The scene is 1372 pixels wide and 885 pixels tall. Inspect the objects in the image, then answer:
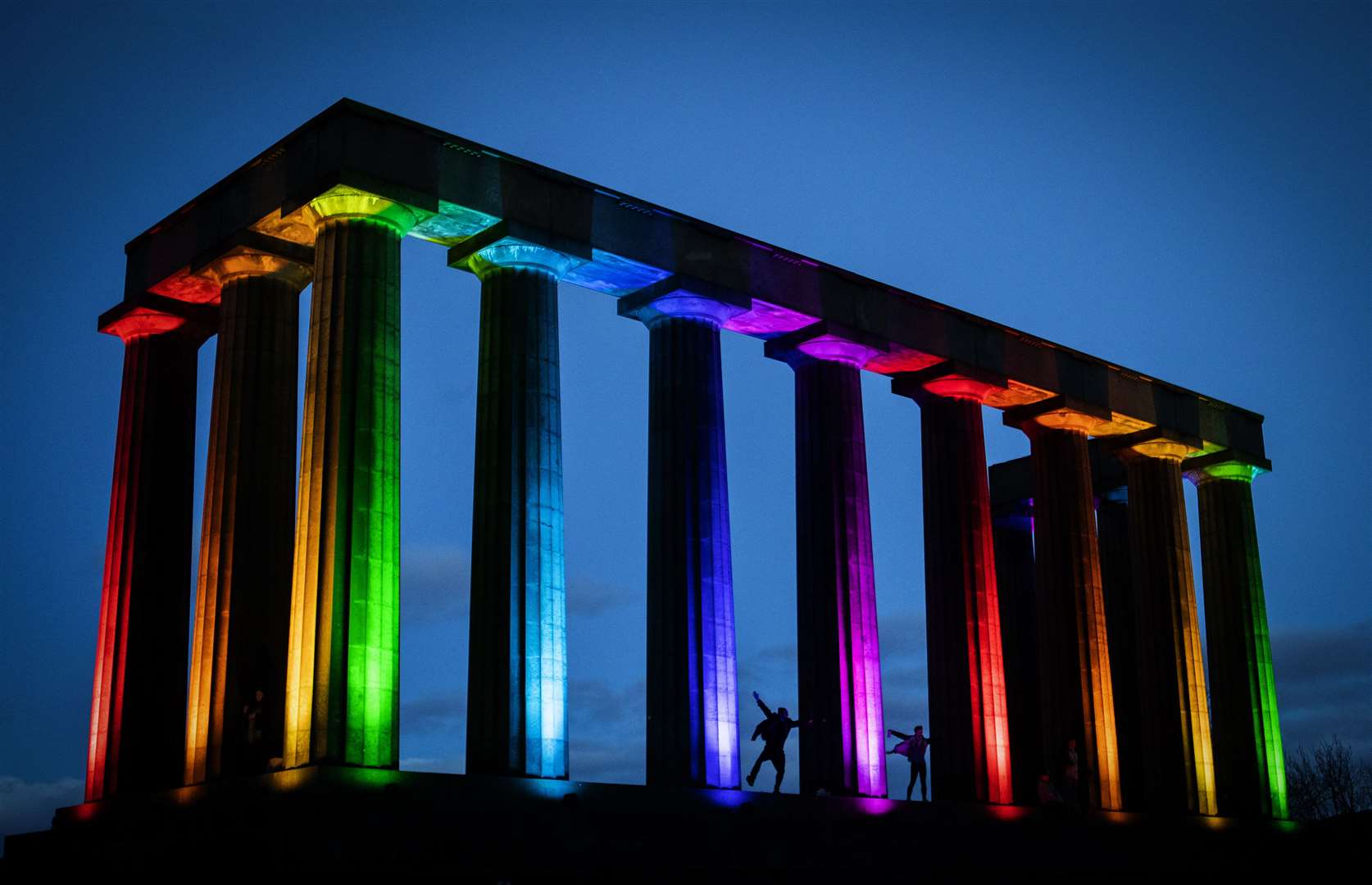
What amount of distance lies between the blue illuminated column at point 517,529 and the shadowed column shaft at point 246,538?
17.6ft

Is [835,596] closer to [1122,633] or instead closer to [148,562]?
[148,562]

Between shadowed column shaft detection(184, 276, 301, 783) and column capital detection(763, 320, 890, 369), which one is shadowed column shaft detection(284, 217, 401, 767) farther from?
column capital detection(763, 320, 890, 369)

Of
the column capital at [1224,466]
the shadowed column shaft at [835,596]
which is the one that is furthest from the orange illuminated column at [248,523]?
the column capital at [1224,466]

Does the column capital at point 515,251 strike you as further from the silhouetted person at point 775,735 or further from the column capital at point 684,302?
the silhouetted person at point 775,735

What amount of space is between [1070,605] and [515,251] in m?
27.4

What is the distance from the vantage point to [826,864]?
147 feet

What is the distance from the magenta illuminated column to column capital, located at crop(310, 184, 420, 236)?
16.1m

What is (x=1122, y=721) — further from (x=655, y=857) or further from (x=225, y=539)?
(x=225, y=539)

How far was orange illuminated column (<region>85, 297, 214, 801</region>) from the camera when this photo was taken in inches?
1909

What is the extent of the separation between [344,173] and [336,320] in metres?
3.83

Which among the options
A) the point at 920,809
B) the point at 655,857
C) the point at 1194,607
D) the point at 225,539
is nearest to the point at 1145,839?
the point at 920,809

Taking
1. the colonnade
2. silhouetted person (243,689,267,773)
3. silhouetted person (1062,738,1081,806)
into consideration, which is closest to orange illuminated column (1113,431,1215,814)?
the colonnade

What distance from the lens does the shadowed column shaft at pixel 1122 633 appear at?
74.2 m

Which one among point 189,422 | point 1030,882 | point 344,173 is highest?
point 344,173
